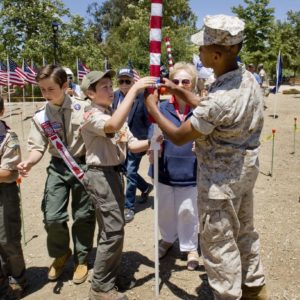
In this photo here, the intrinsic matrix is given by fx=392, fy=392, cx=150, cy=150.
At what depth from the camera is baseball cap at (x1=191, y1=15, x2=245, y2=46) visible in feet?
8.15

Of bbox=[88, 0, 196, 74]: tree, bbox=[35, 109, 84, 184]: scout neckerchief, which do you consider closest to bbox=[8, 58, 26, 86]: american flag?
bbox=[88, 0, 196, 74]: tree

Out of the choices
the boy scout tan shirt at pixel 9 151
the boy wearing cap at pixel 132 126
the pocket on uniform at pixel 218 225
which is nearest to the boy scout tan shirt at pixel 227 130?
the pocket on uniform at pixel 218 225

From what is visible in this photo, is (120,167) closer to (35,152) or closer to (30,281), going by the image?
(35,152)

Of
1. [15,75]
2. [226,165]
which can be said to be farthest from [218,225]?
[15,75]

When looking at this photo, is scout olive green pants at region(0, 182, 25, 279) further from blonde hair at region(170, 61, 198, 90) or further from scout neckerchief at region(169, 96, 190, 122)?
blonde hair at region(170, 61, 198, 90)

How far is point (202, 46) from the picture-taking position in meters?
2.66

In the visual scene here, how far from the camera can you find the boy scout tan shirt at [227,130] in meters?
2.54

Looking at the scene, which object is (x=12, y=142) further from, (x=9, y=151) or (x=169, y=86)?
(x=169, y=86)

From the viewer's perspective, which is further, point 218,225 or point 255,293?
point 255,293

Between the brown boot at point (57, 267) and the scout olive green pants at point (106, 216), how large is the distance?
691 mm

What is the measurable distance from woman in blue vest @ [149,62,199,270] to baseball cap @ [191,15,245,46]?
51.5 inches

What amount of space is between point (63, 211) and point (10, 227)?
1.64ft

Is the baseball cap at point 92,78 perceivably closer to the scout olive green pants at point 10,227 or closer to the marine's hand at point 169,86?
the marine's hand at point 169,86

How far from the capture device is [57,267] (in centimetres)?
396
